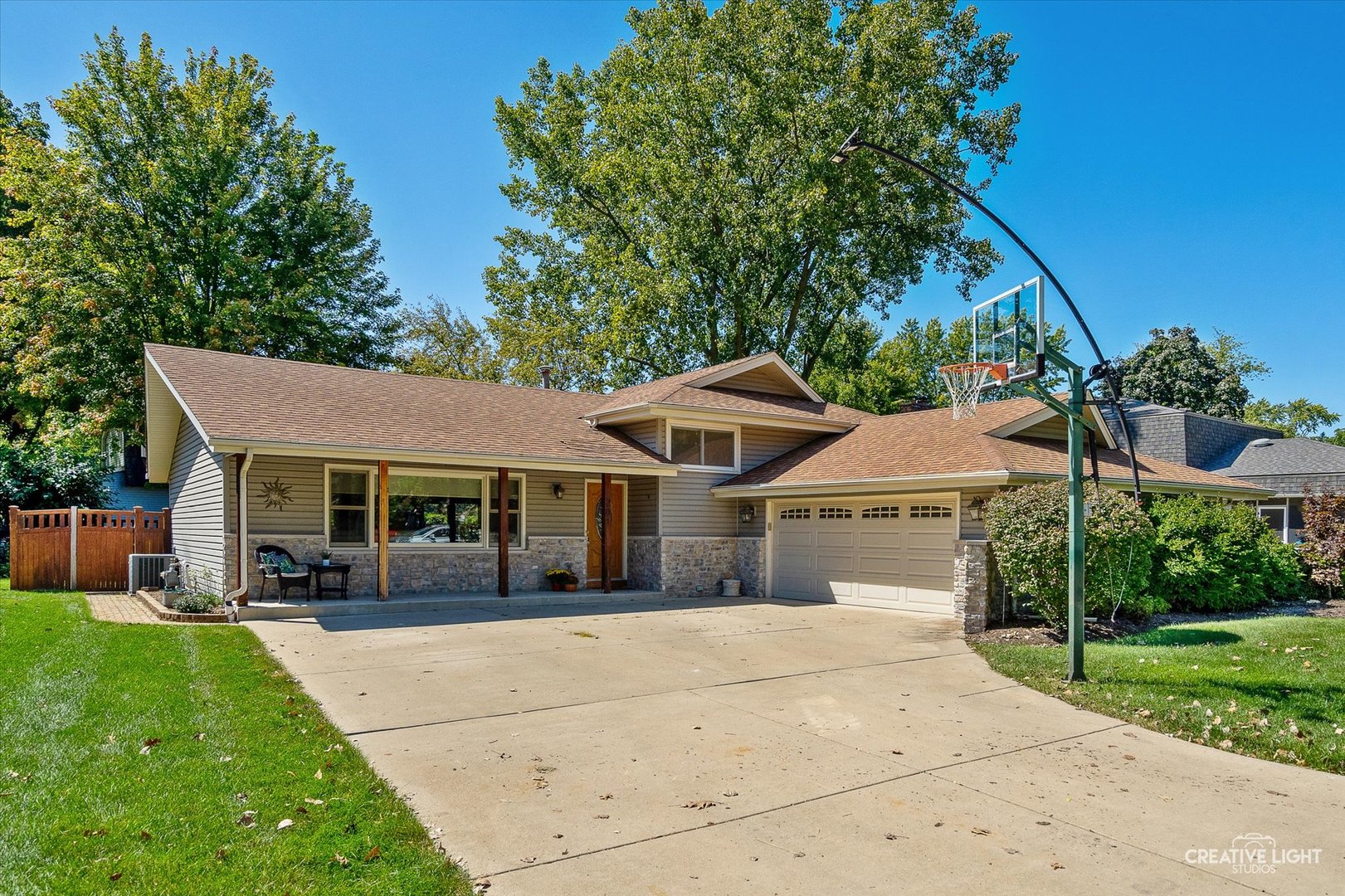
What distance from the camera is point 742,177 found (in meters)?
25.7

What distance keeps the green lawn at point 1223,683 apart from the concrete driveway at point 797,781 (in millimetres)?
338

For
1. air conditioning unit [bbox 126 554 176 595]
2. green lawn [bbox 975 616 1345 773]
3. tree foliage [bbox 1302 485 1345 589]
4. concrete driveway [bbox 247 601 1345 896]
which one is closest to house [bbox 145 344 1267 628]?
air conditioning unit [bbox 126 554 176 595]

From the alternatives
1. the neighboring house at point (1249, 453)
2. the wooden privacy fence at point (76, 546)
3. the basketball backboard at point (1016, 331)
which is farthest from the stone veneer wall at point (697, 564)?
the neighboring house at point (1249, 453)

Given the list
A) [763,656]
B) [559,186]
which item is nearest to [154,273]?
[559,186]

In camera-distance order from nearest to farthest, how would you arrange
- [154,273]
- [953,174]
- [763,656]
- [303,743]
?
1. [303,743]
2. [763,656]
3. [154,273]
4. [953,174]

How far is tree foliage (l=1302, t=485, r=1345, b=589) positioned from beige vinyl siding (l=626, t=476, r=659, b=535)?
12356 millimetres

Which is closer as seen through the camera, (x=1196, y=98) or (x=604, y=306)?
(x=1196, y=98)

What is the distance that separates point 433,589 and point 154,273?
15.9m

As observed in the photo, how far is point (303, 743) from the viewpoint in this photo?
220 inches

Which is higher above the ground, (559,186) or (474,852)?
(559,186)

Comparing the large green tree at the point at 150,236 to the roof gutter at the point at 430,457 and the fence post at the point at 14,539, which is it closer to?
the fence post at the point at 14,539

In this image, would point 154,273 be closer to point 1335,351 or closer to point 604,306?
point 604,306

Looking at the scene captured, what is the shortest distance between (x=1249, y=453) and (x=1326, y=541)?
40.3 feet

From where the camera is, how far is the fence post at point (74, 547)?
15750 millimetres
